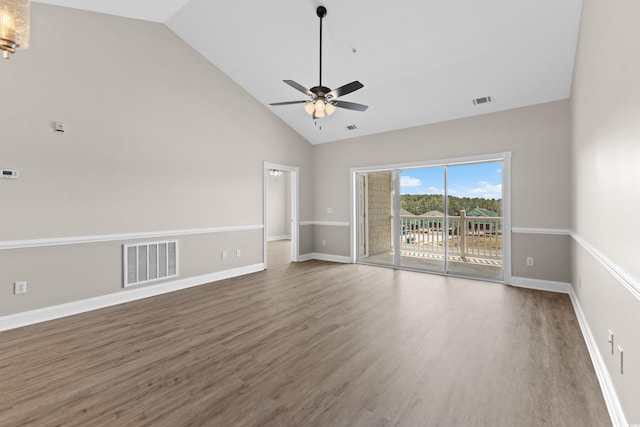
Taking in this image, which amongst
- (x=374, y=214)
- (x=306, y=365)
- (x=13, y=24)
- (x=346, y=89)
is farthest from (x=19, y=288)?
(x=374, y=214)

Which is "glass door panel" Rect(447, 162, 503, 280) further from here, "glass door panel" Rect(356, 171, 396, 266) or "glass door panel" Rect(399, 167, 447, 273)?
"glass door panel" Rect(356, 171, 396, 266)

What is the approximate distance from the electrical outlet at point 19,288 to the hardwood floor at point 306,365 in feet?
1.38

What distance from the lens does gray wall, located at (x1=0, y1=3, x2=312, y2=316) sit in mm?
3219

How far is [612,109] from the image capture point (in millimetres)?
1846

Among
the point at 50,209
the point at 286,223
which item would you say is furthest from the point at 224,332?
the point at 286,223

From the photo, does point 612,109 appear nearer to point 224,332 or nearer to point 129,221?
point 224,332

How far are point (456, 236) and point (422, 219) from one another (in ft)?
2.61

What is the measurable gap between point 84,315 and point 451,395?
4.04 meters

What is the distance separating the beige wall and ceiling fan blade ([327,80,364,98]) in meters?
1.96

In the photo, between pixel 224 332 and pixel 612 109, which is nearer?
pixel 612 109

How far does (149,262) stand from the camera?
4293mm

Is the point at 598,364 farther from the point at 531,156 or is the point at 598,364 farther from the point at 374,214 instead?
the point at 374,214

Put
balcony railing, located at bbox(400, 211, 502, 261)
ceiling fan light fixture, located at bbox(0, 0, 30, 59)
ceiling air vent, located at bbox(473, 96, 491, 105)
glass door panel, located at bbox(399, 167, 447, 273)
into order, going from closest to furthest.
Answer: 1. ceiling fan light fixture, located at bbox(0, 0, 30, 59)
2. ceiling air vent, located at bbox(473, 96, 491, 105)
3. glass door panel, located at bbox(399, 167, 447, 273)
4. balcony railing, located at bbox(400, 211, 502, 261)

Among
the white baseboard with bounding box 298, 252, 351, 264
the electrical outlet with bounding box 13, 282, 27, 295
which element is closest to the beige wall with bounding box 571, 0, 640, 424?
the white baseboard with bounding box 298, 252, 351, 264
